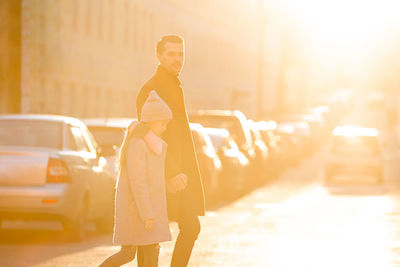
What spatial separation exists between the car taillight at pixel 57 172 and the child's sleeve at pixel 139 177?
231 inches

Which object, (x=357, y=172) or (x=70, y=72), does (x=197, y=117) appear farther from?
(x=70, y=72)

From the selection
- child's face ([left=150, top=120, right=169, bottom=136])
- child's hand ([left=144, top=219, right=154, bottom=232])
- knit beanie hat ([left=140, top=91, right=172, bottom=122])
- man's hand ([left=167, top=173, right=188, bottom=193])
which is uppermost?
knit beanie hat ([left=140, top=91, right=172, bottom=122])

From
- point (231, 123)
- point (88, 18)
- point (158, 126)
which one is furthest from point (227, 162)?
point (88, 18)

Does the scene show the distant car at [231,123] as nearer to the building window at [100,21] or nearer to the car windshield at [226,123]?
the car windshield at [226,123]

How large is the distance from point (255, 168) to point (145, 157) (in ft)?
76.2

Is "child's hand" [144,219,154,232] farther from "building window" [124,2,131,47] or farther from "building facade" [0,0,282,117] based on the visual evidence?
"building window" [124,2,131,47]

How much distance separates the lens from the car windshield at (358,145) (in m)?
33.6

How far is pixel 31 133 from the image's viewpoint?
50.0 feet

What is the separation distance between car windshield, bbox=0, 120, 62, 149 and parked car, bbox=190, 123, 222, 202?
6455 mm

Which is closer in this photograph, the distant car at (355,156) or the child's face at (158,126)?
the child's face at (158,126)

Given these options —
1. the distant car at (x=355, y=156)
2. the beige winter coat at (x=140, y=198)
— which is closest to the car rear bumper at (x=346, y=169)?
the distant car at (x=355, y=156)

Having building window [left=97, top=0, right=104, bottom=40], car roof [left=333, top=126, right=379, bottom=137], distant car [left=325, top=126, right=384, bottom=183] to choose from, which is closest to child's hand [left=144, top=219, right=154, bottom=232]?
distant car [left=325, top=126, right=384, bottom=183]

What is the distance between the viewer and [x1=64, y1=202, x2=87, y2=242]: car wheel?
15.0m

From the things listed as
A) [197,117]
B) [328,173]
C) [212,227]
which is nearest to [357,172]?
[328,173]
